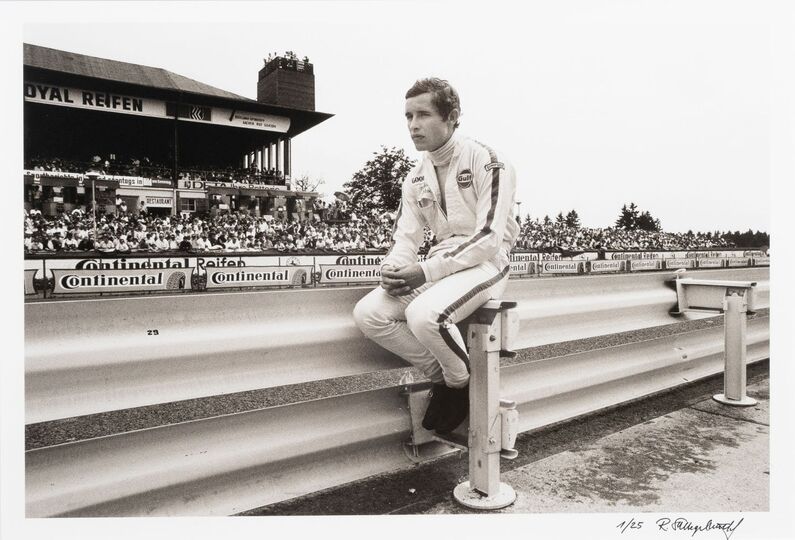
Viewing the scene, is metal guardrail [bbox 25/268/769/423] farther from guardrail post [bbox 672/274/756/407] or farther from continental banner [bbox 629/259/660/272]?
continental banner [bbox 629/259/660/272]

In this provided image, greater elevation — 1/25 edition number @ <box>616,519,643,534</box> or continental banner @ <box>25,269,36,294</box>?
continental banner @ <box>25,269,36,294</box>

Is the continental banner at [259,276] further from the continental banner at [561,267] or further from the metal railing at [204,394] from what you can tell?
the metal railing at [204,394]

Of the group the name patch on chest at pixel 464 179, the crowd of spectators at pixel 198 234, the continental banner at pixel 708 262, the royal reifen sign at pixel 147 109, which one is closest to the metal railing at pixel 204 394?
the name patch on chest at pixel 464 179

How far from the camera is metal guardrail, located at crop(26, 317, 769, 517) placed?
162cm

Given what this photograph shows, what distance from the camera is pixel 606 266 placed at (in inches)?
1103

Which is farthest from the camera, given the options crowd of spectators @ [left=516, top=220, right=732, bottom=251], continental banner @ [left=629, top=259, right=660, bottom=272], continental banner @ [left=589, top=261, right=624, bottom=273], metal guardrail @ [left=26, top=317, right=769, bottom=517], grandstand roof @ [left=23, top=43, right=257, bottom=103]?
crowd of spectators @ [left=516, top=220, right=732, bottom=251]

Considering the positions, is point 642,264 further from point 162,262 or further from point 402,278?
point 402,278

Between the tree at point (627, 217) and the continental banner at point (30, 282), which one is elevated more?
the tree at point (627, 217)

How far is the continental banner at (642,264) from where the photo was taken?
28405 millimetres

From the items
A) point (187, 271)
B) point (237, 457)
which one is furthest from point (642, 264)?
point (237, 457)

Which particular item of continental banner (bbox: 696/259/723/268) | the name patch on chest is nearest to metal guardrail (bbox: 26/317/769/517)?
the name patch on chest

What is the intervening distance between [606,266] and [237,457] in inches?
1129

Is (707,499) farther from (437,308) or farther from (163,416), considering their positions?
(163,416)

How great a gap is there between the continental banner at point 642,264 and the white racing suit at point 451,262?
28.2 m
